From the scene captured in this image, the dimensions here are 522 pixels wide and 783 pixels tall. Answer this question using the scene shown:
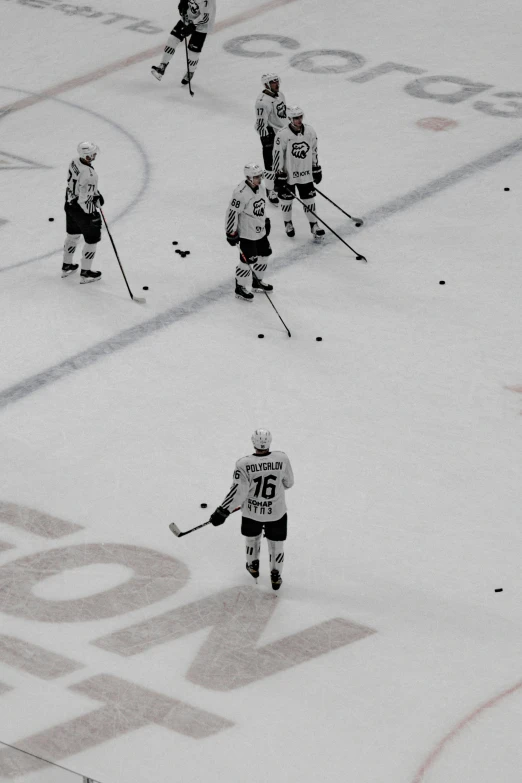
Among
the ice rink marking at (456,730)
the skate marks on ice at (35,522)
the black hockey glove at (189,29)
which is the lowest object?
the ice rink marking at (456,730)

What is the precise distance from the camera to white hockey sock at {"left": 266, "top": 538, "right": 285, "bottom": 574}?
8.21 meters

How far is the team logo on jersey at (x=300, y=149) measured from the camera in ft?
40.3

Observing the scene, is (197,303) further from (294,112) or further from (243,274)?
(294,112)

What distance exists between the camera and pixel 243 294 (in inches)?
458

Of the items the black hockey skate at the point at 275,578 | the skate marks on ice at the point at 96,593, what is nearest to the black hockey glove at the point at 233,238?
the skate marks on ice at the point at 96,593

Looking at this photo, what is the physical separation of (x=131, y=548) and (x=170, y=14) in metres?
11.2

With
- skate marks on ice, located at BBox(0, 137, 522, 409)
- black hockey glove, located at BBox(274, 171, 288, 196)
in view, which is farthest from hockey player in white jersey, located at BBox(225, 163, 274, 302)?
black hockey glove, located at BBox(274, 171, 288, 196)

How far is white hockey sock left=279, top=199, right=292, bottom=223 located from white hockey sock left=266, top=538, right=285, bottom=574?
506 cm

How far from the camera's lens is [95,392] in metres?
10.3

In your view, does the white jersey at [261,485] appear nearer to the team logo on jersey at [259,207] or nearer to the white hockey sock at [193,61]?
the team logo on jersey at [259,207]

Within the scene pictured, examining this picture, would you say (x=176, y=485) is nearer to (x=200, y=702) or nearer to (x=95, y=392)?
(x=95, y=392)

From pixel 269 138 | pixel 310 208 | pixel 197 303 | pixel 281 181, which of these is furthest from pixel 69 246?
pixel 269 138

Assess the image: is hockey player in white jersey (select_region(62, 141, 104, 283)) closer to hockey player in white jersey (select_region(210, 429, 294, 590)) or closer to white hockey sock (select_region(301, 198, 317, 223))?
white hockey sock (select_region(301, 198, 317, 223))

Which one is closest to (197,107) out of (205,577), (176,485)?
(176,485)
